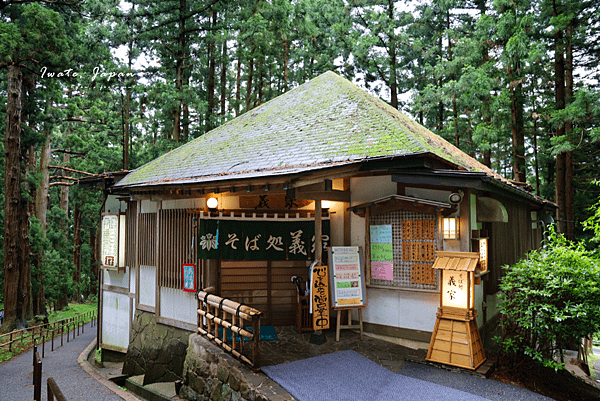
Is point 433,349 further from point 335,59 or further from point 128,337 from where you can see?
point 335,59

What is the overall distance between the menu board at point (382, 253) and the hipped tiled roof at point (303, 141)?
1.72 meters

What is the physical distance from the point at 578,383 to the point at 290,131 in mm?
8012

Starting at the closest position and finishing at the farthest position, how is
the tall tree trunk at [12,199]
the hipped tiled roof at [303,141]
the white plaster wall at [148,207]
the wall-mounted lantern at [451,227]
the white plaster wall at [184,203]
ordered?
the wall-mounted lantern at [451,227], the hipped tiled roof at [303,141], the white plaster wall at [184,203], the white plaster wall at [148,207], the tall tree trunk at [12,199]

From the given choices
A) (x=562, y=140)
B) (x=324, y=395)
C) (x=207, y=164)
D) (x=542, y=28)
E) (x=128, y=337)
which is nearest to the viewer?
(x=324, y=395)

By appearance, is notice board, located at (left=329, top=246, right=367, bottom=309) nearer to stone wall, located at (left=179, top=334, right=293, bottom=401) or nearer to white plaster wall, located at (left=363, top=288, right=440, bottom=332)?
white plaster wall, located at (left=363, top=288, right=440, bottom=332)

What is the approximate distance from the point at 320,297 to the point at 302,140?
3824 mm

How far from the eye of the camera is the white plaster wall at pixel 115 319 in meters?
11.5

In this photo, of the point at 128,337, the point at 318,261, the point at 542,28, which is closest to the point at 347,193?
the point at 318,261

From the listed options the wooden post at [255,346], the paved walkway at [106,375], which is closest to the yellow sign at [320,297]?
the paved walkway at [106,375]

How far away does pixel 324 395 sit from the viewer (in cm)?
534

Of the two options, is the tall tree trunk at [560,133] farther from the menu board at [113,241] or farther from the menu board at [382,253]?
the menu board at [113,241]

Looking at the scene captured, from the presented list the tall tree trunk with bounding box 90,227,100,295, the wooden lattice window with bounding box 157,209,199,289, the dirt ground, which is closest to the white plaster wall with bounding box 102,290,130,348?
the wooden lattice window with bounding box 157,209,199,289

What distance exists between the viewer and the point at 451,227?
6.98 metres

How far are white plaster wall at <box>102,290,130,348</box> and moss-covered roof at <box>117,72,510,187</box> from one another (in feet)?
12.4
